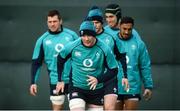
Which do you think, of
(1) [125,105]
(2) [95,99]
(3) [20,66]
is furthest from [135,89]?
(3) [20,66]

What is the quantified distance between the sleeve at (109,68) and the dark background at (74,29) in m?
3.10

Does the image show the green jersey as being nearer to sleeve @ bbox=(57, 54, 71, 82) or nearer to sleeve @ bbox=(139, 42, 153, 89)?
sleeve @ bbox=(139, 42, 153, 89)

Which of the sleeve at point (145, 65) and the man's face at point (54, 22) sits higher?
the man's face at point (54, 22)

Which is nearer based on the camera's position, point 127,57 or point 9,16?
point 127,57

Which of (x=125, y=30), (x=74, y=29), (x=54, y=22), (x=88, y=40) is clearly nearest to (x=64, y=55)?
(x=88, y=40)

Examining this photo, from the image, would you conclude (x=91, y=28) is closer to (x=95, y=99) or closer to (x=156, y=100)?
(x=95, y=99)

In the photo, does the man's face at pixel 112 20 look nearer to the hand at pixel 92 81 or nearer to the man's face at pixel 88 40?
the man's face at pixel 88 40

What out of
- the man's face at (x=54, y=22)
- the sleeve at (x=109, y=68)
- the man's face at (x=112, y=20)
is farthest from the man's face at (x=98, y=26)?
the sleeve at (x=109, y=68)

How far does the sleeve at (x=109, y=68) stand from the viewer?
33.4 feet

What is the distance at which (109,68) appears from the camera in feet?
33.7

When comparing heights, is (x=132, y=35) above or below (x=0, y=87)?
above

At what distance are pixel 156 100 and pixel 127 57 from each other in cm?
207

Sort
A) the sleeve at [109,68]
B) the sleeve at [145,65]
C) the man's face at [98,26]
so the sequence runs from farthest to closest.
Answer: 1. the sleeve at [145,65]
2. the man's face at [98,26]
3. the sleeve at [109,68]

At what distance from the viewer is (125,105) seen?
460 inches
